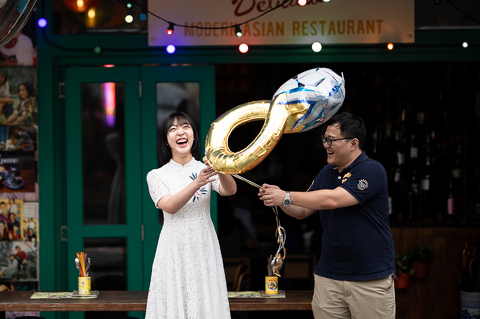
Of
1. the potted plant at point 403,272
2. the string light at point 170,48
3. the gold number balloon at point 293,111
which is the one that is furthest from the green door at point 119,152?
the potted plant at point 403,272

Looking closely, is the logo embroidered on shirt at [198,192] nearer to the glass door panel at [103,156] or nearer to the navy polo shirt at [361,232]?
the navy polo shirt at [361,232]

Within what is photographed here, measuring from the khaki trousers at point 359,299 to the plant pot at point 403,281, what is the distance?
221 centimetres

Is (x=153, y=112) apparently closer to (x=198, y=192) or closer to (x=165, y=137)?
(x=165, y=137)

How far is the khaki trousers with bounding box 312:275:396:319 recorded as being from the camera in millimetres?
2514

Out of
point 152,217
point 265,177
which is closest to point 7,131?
point 152,217

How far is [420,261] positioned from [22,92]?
12.1 ft

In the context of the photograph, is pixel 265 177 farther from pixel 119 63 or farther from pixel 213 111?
pixel 119 63

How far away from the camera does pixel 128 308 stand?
3.20 meters

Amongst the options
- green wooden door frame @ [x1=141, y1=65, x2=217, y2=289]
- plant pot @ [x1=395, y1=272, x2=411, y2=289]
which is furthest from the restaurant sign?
plant pot @ [x1=395, y1=272, x2=411, y2=289]

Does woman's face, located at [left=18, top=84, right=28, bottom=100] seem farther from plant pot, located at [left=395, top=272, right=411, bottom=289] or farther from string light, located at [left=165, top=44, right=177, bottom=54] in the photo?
plant pot, located at [left=395, top=272, right=411, bottom=289]

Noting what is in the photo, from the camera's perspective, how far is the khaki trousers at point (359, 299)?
2514 mm

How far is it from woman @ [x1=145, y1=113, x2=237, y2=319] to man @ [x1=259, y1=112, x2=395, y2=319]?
42 cm

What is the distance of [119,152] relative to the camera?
402 cm

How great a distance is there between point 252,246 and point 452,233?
1943 mm
